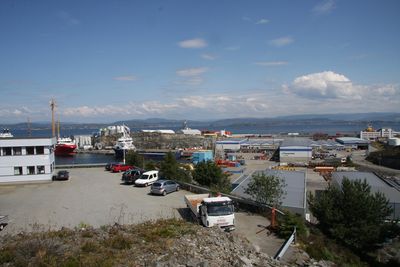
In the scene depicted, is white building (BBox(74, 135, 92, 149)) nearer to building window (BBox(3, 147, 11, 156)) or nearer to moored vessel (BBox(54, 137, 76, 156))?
moored vessel (BBox(54, 137, 76, 156))

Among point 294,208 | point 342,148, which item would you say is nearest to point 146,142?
point 342,148

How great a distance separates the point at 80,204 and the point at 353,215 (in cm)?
1336

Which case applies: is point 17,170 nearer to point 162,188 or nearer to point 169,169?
point 169,169

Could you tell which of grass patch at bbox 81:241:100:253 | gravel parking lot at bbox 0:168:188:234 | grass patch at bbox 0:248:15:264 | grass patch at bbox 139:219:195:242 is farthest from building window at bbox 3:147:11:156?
grass patch at bbox 81:241:100:253

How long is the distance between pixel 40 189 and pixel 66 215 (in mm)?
8830

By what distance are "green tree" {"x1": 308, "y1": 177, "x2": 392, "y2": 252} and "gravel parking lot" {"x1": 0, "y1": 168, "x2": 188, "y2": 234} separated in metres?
6.38

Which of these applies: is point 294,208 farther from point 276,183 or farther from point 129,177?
point 129,177

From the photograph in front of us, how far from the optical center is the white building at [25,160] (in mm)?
25797

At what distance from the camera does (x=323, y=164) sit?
60750 millimetres

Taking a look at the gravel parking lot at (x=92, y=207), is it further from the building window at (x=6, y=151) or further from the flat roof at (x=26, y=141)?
the flat roof at (x=26, y=141)

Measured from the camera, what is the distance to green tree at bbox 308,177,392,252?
44.5ft

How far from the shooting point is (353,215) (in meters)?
14.0

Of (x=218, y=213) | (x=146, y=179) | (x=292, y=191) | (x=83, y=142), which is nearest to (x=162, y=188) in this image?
(x=146, y=179)

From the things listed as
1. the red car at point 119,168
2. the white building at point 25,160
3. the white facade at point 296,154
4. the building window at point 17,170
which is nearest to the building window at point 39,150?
the white building at point 25,160
